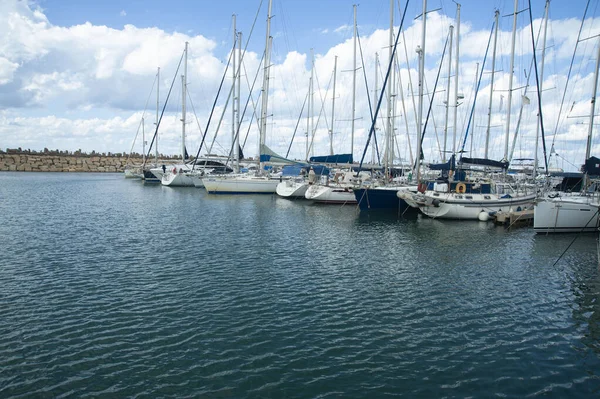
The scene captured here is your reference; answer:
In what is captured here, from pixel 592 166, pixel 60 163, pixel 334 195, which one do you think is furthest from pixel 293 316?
pixel 60 163

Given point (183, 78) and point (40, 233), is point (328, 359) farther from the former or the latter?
point (183, 78)

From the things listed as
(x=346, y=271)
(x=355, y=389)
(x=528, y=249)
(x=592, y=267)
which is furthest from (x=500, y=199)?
(x=355, y=389)

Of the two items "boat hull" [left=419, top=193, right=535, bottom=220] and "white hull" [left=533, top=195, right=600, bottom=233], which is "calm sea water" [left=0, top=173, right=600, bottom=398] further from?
"boat hull" [left=419, top=193, right=535, bottom=220]

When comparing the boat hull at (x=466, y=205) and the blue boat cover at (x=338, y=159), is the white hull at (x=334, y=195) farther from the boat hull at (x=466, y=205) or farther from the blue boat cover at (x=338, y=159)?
the boat hull at (x=466, y=205)

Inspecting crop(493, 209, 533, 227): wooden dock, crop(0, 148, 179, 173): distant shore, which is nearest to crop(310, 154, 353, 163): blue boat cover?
crop(493, 209, 533, 227): wooden dock

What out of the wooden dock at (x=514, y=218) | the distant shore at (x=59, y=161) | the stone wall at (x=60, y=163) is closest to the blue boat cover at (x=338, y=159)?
the wooden dock at (x=514, y=218)

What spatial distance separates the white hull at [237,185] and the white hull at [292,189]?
331 centimetres

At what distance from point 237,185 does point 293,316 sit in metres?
36.8

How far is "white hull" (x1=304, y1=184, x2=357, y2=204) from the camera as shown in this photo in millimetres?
38812

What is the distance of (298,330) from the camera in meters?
10.6

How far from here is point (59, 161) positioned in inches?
4673

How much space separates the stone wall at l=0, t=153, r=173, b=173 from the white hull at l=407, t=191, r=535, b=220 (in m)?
93.3

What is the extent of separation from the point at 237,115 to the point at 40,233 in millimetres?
33738

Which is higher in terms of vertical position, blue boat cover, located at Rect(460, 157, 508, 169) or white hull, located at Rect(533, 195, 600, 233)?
blue boat cover, located at Rect(460, 157, 508, 169)
